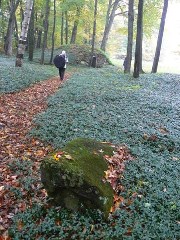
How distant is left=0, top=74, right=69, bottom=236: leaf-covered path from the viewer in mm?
5629

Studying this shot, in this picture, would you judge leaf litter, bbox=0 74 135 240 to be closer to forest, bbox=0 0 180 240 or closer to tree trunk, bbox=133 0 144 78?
forest, bbox=0 0 180 240

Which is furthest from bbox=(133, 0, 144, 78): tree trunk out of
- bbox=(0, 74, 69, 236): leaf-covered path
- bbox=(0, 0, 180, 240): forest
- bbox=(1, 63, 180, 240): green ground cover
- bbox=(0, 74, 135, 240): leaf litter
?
bbox=(0, 74, 135, 240): leaf litter

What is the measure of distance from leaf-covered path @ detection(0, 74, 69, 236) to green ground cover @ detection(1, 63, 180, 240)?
346 mm

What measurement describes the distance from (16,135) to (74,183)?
4.38 meters

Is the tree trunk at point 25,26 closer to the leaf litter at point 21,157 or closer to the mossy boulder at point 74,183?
the leaf litter at point 21,157

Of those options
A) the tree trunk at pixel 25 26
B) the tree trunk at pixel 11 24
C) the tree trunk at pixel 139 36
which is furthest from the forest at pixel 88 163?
the tree trunk at pixel 11 24

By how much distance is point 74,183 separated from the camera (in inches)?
198

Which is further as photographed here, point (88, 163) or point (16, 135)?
point (16, 135)

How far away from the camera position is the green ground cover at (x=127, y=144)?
4961 millimetres

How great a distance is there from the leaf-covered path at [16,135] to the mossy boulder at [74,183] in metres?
0.86

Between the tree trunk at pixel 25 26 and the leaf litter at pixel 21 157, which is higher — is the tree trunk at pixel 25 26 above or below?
above

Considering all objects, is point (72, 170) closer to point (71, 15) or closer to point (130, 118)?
point (130, 118)

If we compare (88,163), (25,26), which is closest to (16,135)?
(88,163)

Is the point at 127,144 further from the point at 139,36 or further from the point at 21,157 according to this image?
the point at 139,36
